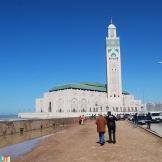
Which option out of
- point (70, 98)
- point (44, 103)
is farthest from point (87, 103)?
point (44, 103)

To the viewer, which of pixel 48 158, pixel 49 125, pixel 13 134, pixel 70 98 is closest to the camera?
pixel 48 158

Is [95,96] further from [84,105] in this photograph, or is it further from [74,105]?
[74,105]

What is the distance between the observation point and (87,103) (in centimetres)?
17438

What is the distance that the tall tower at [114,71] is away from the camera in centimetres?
17762

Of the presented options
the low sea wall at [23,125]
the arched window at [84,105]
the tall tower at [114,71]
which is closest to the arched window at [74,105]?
the arched window at [84,105]

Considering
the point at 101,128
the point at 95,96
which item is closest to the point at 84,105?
the point at 95,96

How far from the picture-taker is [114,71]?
177750mm

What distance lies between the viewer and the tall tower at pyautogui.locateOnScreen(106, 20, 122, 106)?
178 metres

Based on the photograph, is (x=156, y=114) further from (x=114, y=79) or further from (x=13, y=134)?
(x=114, y=79)

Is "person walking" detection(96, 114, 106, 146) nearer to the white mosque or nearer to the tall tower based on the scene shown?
the white mosque

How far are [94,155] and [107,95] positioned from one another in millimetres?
167612

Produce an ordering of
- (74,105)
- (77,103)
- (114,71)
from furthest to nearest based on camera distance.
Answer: (114,71) < (77,103) < (74,105)

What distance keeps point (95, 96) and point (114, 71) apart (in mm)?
15201

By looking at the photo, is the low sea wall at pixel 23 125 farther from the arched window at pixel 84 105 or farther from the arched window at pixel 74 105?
the arched window at pixel 84 105
